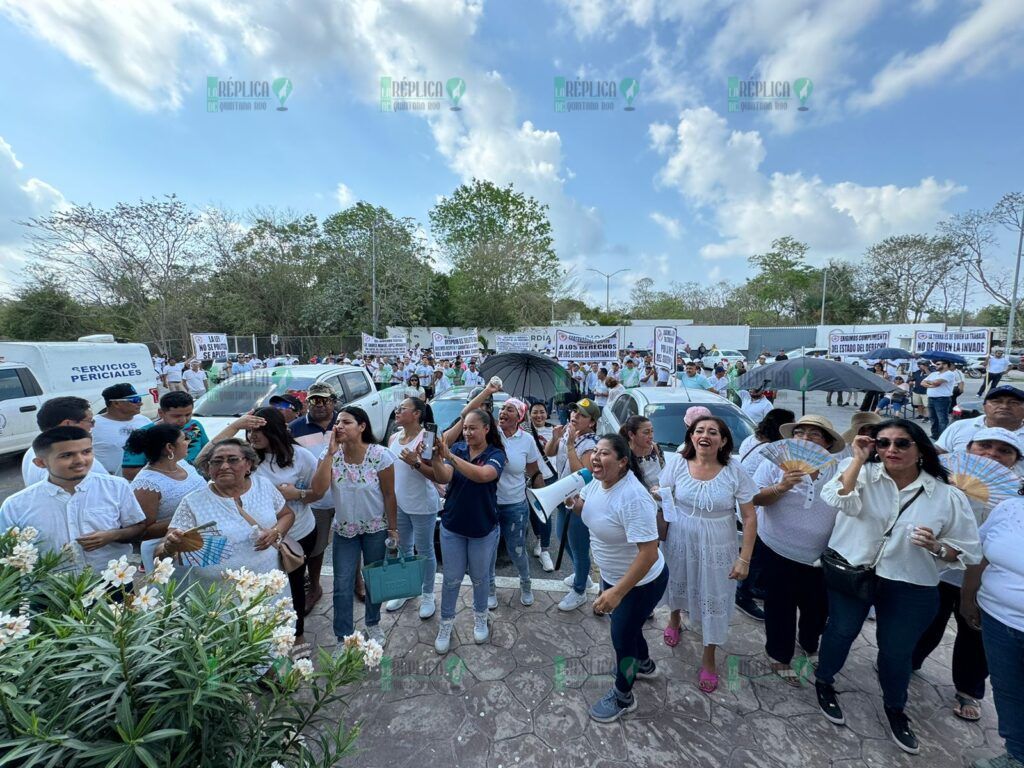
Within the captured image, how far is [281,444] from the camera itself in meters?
3.12

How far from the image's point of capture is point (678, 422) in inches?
216

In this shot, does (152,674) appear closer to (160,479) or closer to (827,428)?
(160,479)

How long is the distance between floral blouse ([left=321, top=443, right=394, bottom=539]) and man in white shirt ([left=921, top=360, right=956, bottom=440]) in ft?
38.6

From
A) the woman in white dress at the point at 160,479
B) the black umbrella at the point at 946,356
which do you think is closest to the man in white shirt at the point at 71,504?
the woman in white dress at the point at 160,479

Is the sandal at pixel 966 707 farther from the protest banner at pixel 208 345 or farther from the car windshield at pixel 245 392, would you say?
the protest banner at pixel 208 345

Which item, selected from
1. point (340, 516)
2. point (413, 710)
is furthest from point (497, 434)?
point (413, 710)

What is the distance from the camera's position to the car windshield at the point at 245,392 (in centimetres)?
659

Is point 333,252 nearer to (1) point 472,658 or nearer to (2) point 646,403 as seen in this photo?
(2) point 646,403

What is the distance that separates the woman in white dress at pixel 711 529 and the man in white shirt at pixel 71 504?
3.31 metres

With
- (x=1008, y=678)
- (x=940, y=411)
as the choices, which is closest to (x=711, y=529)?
(x=1008, y=678)

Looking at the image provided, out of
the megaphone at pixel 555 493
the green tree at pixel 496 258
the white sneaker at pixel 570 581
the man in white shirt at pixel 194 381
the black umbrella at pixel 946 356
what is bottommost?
the white sneaker at pixel 570 581

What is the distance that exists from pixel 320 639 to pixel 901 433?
406cm

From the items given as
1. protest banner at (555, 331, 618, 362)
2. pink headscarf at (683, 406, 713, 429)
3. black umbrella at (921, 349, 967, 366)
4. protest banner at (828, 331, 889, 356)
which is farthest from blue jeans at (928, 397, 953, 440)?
pink headscarf at (683, 406, 713, 429)

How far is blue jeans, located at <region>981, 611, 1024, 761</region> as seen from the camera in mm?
2100
